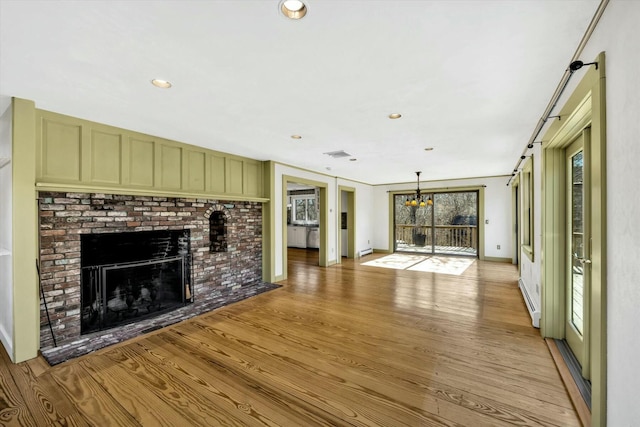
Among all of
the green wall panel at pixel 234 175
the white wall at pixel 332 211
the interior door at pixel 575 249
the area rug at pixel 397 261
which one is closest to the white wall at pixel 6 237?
the green wall panel at pixel 234 175

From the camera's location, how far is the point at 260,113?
289 cm

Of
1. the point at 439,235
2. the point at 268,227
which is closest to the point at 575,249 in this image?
the point at 268,227

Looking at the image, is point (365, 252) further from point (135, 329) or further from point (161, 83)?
point (161, 83)

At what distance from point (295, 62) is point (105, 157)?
2775 millimetres

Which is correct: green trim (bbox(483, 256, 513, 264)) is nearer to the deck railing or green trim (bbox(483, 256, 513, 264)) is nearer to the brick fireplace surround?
the deck railing

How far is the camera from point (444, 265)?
6.97 metres

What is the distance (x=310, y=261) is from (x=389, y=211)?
324 cm

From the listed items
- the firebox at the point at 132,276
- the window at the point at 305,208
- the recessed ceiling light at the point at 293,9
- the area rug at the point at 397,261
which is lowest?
the area rug at the point at 397,261

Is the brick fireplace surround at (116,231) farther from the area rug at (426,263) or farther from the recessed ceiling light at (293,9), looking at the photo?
the area rug at (426,263)

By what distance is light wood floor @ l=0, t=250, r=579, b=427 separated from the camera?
1872 millimetres

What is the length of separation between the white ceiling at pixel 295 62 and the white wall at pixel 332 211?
2283mm

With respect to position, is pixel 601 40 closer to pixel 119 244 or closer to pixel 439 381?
pixel 439 381

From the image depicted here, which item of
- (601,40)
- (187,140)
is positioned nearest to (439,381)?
(601,40)

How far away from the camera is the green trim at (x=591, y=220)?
1.42 m
